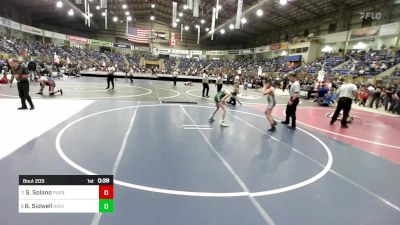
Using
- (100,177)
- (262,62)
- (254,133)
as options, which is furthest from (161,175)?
(262,62)

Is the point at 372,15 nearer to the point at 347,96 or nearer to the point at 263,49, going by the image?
the point at 263,49

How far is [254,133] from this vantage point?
23.5 feet

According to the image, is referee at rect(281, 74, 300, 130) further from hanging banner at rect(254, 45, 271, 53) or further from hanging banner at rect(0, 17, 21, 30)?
hanging banner at rect(254, 45, 271, 53)

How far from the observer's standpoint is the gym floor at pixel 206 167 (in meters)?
3.12

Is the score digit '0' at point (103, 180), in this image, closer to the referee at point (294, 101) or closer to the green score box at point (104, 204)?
the green score box at point (104, 204)

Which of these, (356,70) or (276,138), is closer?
(276,138)

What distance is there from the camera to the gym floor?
10.3 ft

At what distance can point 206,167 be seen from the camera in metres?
4.53

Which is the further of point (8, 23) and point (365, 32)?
point (8, 23)

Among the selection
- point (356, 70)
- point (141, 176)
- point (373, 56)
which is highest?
point (373, 56)

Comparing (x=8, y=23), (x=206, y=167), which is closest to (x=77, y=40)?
(x=8, y=23)

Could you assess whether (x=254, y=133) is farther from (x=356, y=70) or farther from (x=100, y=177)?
(x=356, y=70)

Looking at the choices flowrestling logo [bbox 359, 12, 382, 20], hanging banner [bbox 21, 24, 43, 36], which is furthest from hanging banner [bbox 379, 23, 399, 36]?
hanging banner [bbox 21, 24, 43, 36]

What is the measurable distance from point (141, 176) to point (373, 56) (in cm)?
2817
